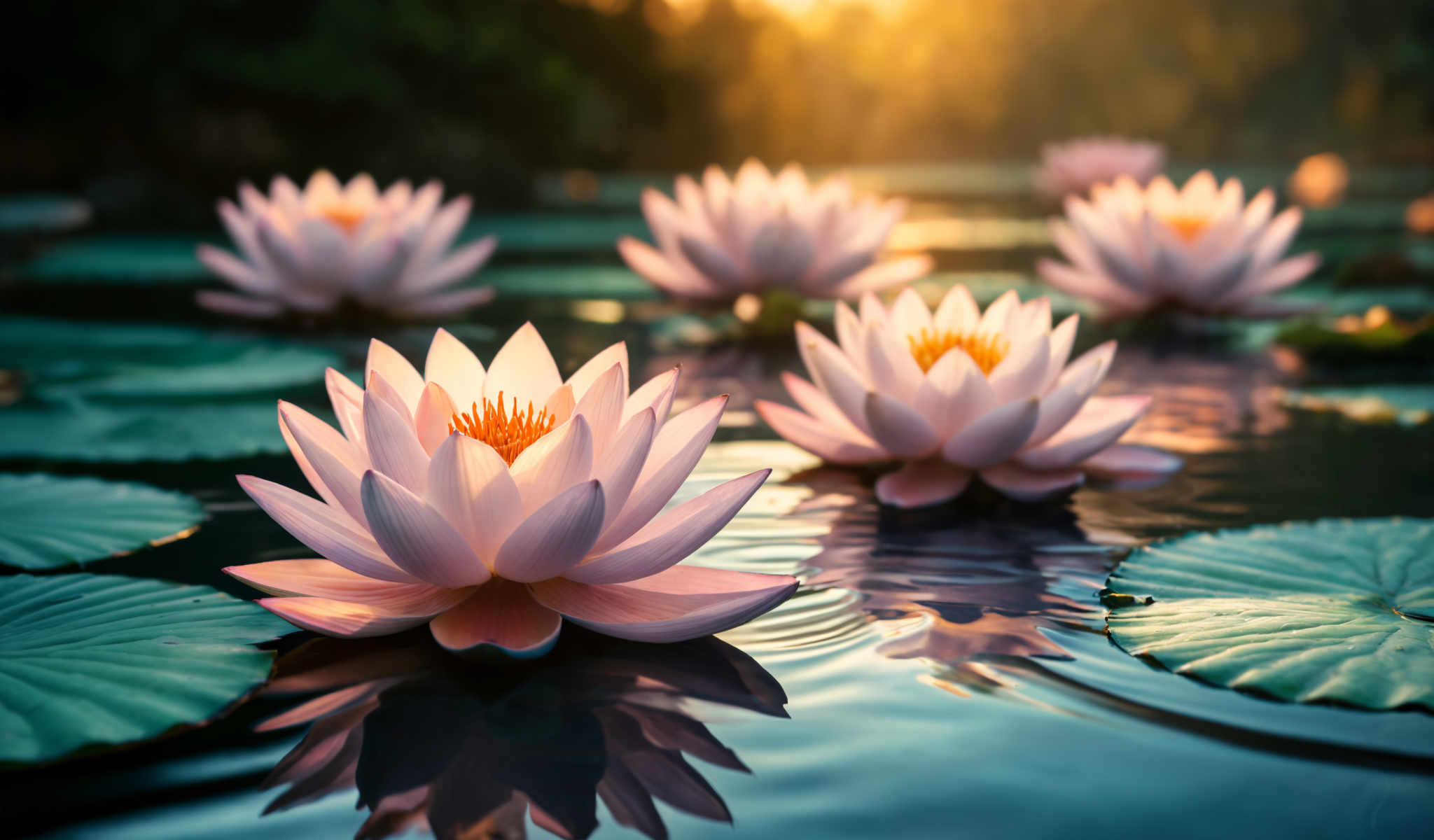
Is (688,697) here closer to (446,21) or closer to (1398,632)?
(1398,632)

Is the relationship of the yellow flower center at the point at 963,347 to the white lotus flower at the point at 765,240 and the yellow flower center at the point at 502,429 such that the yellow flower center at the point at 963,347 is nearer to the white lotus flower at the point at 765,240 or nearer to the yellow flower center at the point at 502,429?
the yellow flower center at the point at 502,429

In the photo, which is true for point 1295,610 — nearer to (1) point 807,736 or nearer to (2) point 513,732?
(1) point 807,736

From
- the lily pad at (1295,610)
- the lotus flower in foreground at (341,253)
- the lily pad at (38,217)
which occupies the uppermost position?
the lily pad at (38,217)

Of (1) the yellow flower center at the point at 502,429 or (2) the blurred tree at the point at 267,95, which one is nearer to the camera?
(1) the yellow flower center at the point at 502,429

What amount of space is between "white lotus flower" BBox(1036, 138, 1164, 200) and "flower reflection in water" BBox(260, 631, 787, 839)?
30.6ft

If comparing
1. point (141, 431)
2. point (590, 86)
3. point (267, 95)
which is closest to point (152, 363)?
point (141, 431)

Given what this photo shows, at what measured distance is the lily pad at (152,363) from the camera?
2715 millimetres

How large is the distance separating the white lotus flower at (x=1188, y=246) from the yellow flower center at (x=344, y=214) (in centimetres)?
213

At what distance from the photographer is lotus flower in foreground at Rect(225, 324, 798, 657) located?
115cm

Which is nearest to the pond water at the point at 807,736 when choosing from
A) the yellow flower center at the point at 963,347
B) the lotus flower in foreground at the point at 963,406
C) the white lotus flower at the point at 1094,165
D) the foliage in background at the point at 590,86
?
the lotus flower in foreground at the point at 963,406

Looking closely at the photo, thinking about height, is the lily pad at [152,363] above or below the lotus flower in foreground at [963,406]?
above

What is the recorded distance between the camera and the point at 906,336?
2.07m

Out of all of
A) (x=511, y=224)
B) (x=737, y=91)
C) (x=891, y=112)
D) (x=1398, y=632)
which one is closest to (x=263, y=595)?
(x=1398, y=632)

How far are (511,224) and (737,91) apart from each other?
18216mm
